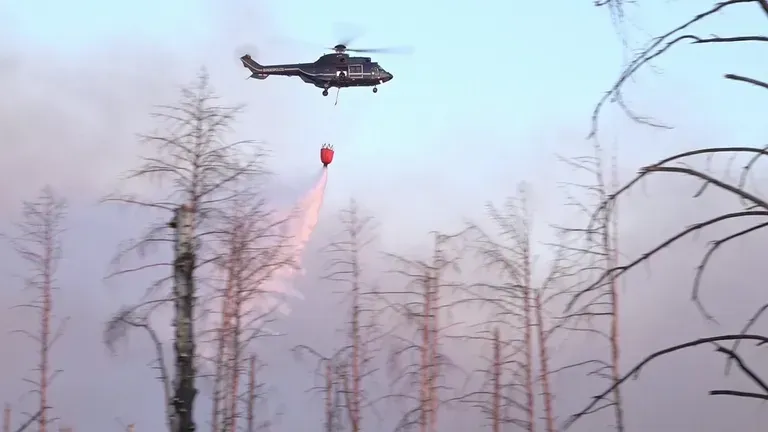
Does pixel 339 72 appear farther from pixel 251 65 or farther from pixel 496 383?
pixel 496 383

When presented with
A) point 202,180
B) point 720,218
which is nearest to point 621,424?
point 202,180

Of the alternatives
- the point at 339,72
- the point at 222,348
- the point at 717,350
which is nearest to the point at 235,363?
the point at 222,348

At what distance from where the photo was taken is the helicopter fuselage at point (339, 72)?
3053 centimetres

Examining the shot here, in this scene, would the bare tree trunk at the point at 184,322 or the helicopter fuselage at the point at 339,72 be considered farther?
the helicopter fuselage at the point at 339,72

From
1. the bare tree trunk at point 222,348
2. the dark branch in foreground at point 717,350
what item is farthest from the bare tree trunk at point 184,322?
the bare tree trunk at point 222,348

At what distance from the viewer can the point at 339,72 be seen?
100 ft

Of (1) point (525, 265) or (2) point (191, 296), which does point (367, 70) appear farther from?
(2) point (191, 296)

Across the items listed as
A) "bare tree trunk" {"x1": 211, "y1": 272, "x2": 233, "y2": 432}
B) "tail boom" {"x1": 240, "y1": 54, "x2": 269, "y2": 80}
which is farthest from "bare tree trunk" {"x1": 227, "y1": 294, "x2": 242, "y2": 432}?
"tail boom" {"x1": 240, "y1": 54, "x2": 269, "y2": 80}

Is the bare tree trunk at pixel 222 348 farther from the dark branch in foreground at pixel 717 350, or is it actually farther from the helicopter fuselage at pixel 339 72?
the dark branch in foreground at pixel 717 350

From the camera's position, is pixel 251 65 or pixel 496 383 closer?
pixel 496 383

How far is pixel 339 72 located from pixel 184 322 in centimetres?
2390

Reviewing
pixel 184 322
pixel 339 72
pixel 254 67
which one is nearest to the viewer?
pixel 184 322

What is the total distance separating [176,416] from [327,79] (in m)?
24.1

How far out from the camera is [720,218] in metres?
4.16
